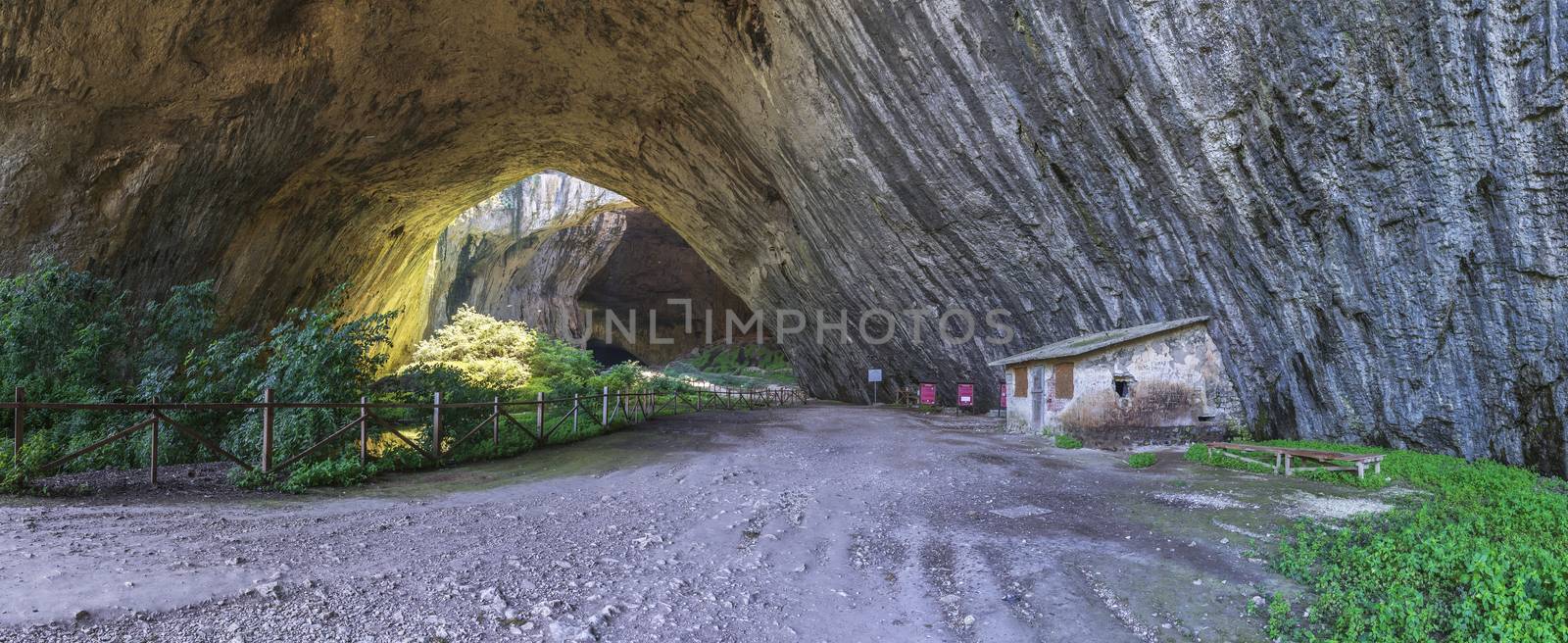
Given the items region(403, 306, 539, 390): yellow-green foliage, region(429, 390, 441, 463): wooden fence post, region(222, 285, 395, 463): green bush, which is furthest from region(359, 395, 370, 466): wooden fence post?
region(403, 306, 539, 390): yellow-green foliage

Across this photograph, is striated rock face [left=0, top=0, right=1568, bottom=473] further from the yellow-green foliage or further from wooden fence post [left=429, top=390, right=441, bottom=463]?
wooden fence post [left=429, top=390, right=441, bottom=463]

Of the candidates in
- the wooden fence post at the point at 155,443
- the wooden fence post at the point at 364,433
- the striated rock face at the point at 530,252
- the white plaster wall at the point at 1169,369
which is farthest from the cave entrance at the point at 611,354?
the wooden fence post at the point at 155,443

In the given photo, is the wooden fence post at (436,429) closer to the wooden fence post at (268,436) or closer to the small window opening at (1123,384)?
the wooden fence post at (268,436)

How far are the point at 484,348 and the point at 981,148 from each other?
20.7 m

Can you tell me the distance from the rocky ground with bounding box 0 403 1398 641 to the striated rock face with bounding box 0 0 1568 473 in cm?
359

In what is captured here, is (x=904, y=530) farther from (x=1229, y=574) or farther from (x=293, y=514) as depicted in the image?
(x=293, y=514)

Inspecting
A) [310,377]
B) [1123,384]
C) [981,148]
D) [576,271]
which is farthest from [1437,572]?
[576,271]

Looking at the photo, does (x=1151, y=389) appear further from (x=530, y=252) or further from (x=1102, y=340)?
(x=530, y=252)

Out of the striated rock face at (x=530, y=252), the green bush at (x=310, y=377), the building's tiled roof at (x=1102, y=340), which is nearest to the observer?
the green bush at (x=310, y=377)

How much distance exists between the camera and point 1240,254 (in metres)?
10.9

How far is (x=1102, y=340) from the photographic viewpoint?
42.8ft

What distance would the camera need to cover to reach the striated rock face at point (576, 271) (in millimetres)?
35938

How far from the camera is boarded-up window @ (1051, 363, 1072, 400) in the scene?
1284 cm

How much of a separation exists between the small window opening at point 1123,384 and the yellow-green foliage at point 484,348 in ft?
63.9
